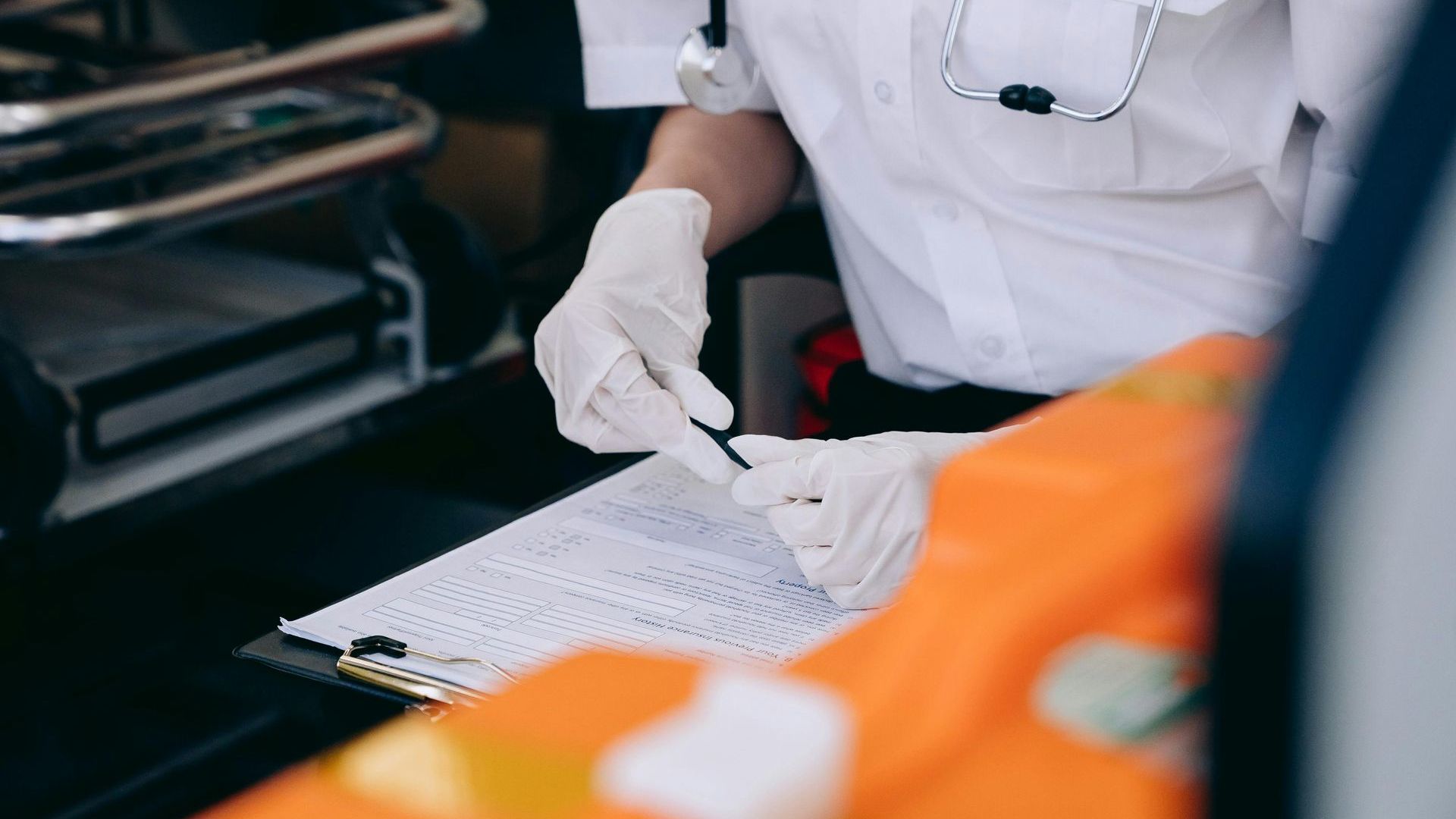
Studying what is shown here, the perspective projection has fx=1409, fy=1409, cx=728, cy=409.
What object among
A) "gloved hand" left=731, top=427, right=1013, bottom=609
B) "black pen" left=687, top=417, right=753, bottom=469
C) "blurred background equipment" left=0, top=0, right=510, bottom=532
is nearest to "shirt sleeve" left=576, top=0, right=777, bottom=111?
"black pen" left=687, top=417, right=753, bottom=469

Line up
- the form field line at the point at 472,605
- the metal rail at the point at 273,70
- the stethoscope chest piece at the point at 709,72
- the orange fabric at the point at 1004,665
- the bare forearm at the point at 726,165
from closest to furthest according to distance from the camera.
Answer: the orange fabric at the point at 1004,665 < the form field line at the point at 472,605 < the stethoscope chest piece at the point at 709,72 < the bare forearm at the point at 726,165 < the metal rail at the point at 273,70

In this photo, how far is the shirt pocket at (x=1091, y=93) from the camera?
0.97 metres

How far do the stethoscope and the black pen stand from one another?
284mm

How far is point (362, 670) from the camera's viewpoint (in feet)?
2.35

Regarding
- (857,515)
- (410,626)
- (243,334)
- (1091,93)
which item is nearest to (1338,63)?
(1091,93)

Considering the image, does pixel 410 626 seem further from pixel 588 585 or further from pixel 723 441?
pixel 723 441

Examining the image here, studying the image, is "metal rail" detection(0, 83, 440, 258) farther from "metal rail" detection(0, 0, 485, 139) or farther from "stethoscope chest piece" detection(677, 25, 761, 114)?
"stethoscope chest piece" detection(677, 25, 761, 114)

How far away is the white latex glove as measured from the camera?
95 centimetres

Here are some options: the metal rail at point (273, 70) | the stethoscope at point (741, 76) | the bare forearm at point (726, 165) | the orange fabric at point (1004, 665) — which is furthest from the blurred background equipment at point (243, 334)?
the orange fabric at point (1004, 665)

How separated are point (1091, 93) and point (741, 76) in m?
0.28

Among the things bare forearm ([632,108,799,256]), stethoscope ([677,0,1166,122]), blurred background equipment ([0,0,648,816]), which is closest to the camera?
stethoscope ([677,0,1166,122])

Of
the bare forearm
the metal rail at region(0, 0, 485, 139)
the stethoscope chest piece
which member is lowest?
the bare forearm

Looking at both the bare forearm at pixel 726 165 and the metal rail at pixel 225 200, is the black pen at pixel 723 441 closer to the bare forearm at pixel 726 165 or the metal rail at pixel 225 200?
the bare forearm at pixel 726 165

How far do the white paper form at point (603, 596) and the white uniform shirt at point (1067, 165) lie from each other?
29 centimetres
